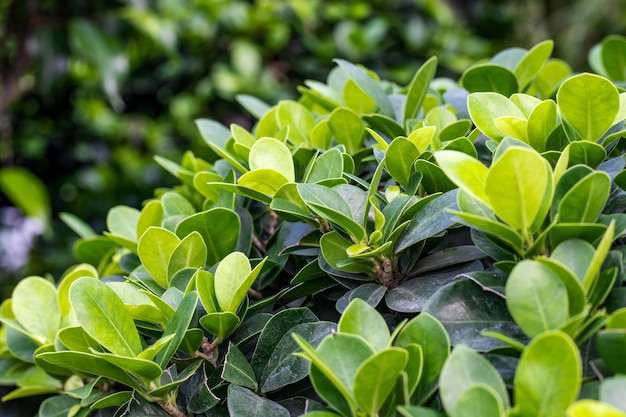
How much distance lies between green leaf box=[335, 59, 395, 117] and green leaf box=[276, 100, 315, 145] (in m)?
0.11

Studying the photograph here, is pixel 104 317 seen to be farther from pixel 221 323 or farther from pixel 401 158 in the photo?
pixel 401 158

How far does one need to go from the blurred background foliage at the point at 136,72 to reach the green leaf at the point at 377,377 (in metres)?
1.56

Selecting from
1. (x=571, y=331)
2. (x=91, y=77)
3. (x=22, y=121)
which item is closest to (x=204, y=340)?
(x=571, y=331)

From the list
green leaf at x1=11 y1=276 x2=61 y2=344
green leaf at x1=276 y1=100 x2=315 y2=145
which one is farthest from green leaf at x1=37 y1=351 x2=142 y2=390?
green leaf at x1=276 y1=100 x2=315 y2=145

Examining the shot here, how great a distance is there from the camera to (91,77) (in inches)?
99.4

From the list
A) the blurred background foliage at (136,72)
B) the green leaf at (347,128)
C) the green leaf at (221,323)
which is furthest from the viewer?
the blurred background foliage at (136,72)

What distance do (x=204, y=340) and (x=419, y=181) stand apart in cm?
29

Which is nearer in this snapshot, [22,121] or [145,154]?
[22,121]

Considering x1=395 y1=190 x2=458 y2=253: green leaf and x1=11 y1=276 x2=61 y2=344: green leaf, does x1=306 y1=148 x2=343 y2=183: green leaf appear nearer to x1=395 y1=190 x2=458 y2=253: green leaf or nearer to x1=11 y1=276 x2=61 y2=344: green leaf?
x1=395 y1=190 x2=458 y2=253: green leaf

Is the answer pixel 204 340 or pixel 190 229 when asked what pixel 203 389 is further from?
pixel 190 229

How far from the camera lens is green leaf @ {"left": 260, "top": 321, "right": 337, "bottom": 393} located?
1.91ft

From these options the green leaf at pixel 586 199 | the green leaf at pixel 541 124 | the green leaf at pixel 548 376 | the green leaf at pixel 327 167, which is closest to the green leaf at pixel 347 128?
the green leaf at pixel 327 167

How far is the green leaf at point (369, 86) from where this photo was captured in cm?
82

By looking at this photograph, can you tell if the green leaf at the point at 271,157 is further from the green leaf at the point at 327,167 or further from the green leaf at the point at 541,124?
the green leaf at the point at 541,124
